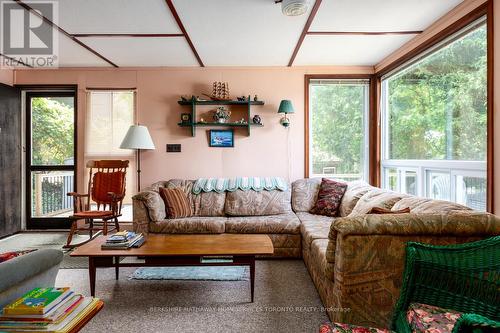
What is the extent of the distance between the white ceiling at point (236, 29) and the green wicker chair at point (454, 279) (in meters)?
2.11

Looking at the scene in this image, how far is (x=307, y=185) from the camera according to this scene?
148 inches

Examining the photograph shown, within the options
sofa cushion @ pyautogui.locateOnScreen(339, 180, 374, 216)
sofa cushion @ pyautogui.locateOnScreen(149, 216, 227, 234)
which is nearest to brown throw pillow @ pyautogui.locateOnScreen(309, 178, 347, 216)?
sofa cushion @ pyautogui.locateOnScreen(339, 180, 374, 216)

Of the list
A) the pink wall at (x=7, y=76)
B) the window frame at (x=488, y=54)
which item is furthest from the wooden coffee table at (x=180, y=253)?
the pink wall at (x=7, y=76)

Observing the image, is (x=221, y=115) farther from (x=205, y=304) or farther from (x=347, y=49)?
(x=205, y=304)

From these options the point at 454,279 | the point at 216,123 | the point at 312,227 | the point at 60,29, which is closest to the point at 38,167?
the point at 60,29

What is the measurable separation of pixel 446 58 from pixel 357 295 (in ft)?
8.04

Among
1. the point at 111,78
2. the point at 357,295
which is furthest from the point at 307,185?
the point at 111,78

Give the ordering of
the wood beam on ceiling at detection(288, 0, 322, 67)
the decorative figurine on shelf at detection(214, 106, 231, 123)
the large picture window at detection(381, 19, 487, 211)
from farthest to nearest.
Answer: the decorative figurine on shelf at detection(214, 106, 231, 123)
the wood beam on ceiling at detection(288, 0, 322, 67)
the large picture window at detection(381, 19, 487, 211)

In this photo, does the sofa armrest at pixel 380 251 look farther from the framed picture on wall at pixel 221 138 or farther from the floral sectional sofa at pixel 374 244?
the framed picture on wall at pixel 221 138

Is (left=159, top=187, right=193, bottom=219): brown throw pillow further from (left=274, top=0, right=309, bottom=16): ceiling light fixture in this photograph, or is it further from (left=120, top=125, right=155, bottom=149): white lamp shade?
(left=274, top=0, right=309, bottom=16): ceiling light fixture

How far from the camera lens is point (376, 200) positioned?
258cm

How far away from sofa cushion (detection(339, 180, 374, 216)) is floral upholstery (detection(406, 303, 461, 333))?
1.97 meters

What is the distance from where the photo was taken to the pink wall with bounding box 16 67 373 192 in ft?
13.4

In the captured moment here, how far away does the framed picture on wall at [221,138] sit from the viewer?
4066 mm
